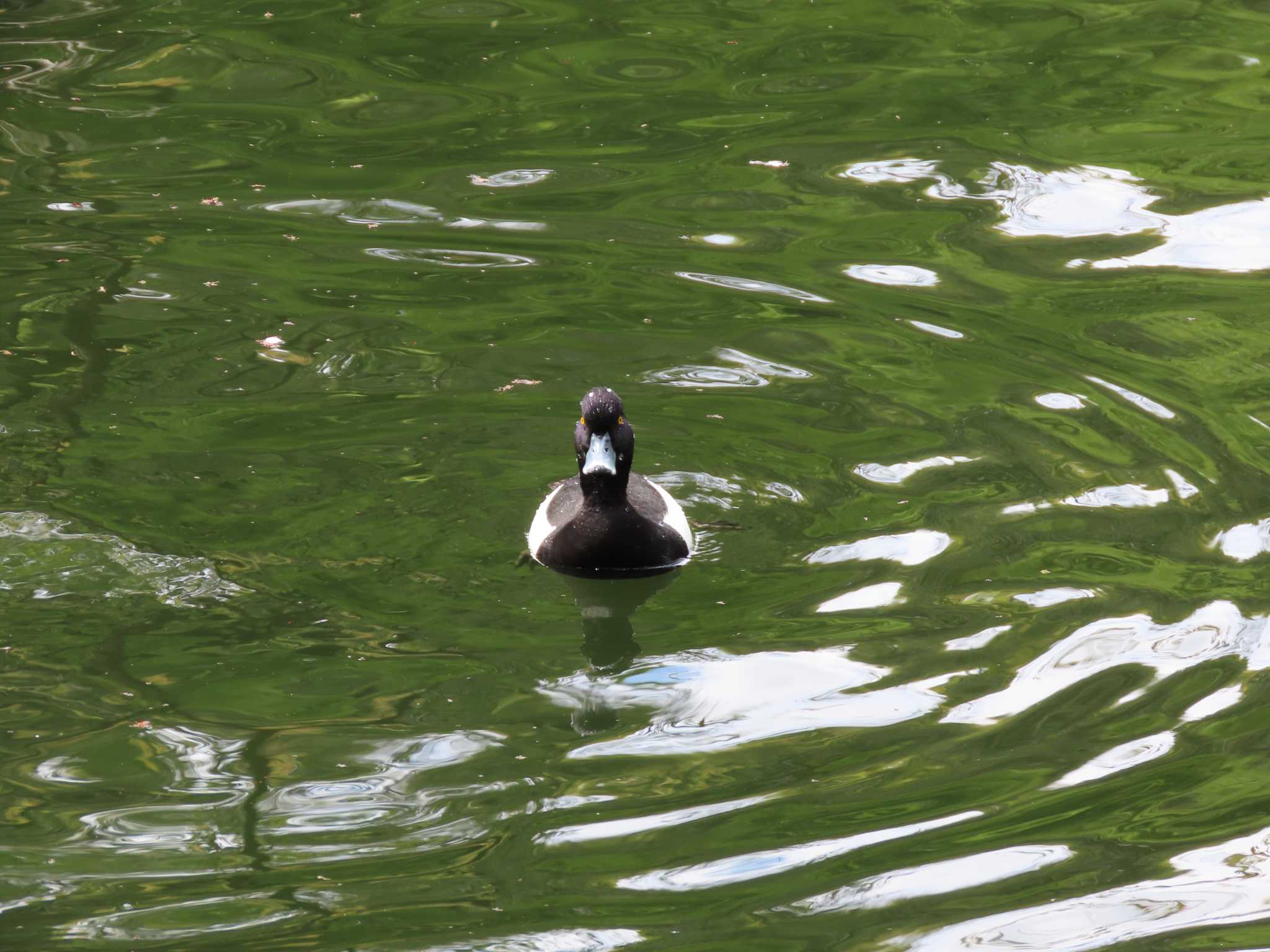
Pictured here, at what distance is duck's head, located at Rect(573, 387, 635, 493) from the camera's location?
837cm

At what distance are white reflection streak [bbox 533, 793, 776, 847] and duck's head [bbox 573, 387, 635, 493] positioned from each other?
2.28 metres

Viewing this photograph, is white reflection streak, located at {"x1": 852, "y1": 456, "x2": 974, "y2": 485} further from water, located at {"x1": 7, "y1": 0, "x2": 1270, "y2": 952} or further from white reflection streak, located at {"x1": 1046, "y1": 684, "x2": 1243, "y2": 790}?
white reflection streak, located at {"x1": 1046, "y1": 684, "x2": 1243, "y2": 790}

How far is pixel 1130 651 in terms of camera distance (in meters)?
7.58

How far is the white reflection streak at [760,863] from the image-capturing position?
601 cm

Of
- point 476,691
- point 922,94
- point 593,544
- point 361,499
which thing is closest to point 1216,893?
point 476,691

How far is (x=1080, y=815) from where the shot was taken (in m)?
6.38

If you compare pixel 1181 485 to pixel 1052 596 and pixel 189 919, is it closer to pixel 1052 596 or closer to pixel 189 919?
pixel 1052 596

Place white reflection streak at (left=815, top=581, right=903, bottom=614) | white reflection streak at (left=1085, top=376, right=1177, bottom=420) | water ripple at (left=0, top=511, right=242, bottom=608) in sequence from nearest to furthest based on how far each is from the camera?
white reflection streak at (left=815, top=581, right=903, bottom=614), water ripple at (left=0, top=511, right=242, bottom=608), white reflection streak at (left=1085, top=376, right=1177, bottom=420)

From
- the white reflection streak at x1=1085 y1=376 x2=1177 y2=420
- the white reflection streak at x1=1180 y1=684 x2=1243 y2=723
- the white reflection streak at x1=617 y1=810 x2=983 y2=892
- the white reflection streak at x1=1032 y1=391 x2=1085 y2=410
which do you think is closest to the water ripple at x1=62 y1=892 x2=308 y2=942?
the white reflection streak at x1=617 y1=810 x2=983 y2=892

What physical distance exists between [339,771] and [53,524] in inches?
101

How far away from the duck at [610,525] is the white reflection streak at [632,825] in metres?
2.30

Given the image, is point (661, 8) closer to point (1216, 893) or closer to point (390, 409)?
point (390, 409)

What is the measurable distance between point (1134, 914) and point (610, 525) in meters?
3.43

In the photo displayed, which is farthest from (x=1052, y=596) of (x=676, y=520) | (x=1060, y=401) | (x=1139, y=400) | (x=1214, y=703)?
(x=1139, y=400)
